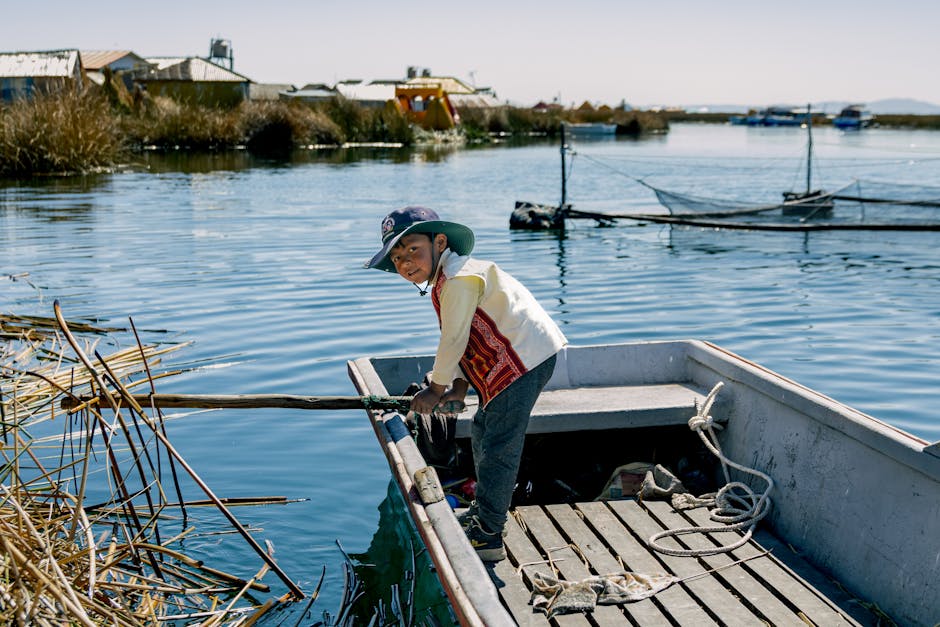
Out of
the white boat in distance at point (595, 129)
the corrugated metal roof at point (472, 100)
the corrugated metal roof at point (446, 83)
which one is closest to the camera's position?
the white boat in distance at point (595, 129)

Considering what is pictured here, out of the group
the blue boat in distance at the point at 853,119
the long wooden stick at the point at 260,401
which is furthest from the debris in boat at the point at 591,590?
the blue boat in distance at the point at 853,119

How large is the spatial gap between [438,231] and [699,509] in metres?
2.11

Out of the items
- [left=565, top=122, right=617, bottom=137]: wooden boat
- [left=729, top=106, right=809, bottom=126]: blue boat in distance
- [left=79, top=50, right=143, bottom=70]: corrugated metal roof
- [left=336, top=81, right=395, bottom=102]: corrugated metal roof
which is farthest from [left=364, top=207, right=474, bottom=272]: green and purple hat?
[left=729, top=106, right=809, bottom=126]: blue boat in distance

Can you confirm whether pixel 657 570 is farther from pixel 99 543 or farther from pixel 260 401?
pixel 99 543

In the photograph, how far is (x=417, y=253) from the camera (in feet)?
14.4

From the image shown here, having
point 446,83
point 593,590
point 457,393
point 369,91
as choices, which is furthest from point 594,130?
point 593,590

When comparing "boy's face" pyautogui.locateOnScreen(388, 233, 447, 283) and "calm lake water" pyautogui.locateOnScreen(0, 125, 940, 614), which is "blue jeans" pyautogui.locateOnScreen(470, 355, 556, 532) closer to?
"boy's face" pyautogui.locateOnScreen(388, 233, 447, 283)

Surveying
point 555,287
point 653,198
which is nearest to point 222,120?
point 653,198

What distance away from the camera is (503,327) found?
4.40m

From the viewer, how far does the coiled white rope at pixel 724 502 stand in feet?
15.6

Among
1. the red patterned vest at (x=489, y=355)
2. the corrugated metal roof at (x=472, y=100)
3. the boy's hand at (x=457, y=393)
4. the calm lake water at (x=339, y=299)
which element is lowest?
the calm lake water at (x=339, y=299)

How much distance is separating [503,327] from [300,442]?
153 inches

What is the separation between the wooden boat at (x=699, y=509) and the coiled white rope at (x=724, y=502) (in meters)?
0.05

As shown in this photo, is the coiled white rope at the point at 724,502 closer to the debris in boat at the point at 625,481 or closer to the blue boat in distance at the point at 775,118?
the debris in boat at the point at 625,481
